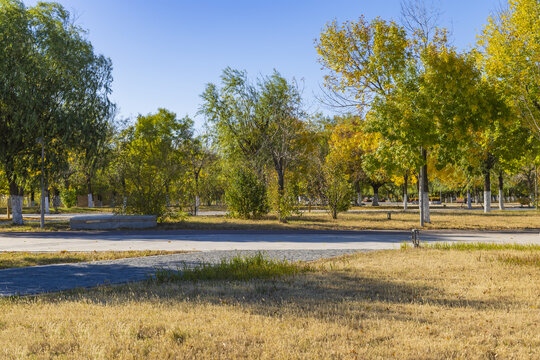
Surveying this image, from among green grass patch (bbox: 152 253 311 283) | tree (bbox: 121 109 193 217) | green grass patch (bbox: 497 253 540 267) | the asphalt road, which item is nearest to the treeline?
tree (bbox: 121 109 193 217)

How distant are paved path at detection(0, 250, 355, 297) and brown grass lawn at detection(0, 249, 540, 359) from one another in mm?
818

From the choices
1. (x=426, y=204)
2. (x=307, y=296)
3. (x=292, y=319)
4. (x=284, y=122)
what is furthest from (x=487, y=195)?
(x=292, y=319)

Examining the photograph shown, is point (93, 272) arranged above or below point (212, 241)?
above

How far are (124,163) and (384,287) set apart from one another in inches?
671

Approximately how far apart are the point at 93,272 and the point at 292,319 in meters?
5.22

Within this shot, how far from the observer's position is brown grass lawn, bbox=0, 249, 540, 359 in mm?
4359

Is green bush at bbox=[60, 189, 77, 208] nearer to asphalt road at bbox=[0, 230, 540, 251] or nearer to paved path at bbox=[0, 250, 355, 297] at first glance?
asphalt road at bbox=[0, 230, 540, 251]

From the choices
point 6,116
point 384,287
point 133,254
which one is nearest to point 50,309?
point 384,287

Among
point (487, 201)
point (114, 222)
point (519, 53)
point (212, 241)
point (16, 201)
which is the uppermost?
point (519, 53)

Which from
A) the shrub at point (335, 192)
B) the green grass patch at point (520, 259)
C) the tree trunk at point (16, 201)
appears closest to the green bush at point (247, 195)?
the shrub at point (335, 192)

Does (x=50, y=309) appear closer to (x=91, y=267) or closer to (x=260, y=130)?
(x=91, y=267)

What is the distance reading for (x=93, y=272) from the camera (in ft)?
29.2

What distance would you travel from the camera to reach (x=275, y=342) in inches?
179

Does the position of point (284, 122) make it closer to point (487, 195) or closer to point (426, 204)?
point (426, 204)
